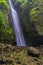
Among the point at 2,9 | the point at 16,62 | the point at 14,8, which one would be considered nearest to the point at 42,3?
the point at 14,8

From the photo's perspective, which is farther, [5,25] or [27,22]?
[27,22]

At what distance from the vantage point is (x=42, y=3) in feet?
62.9

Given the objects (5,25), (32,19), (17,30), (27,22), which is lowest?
(17,30)

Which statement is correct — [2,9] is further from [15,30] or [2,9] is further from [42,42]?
[42,42]

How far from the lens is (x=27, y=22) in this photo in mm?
17562

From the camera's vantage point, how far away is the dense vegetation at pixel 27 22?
54.1 feet

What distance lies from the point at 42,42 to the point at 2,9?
412 cm

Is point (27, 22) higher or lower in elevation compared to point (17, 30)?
higher

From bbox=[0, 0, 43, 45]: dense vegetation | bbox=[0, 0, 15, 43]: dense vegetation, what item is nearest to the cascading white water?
bbox=[0, 0, 43, 45]: dense vegetation

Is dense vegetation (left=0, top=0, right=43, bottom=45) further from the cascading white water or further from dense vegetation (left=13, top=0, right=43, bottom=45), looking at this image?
the cascading white water

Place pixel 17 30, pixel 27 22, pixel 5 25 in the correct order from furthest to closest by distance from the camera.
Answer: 1. pixel 27 22
2. pixel 17 30
3. pixel 5 25

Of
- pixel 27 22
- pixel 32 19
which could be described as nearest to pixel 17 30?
pixel 27 22

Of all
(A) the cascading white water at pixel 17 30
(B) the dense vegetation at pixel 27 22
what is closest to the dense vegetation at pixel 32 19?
(B) the dense vegetation at pixel 27 22

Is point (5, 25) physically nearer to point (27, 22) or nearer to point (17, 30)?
point (17, 30)
